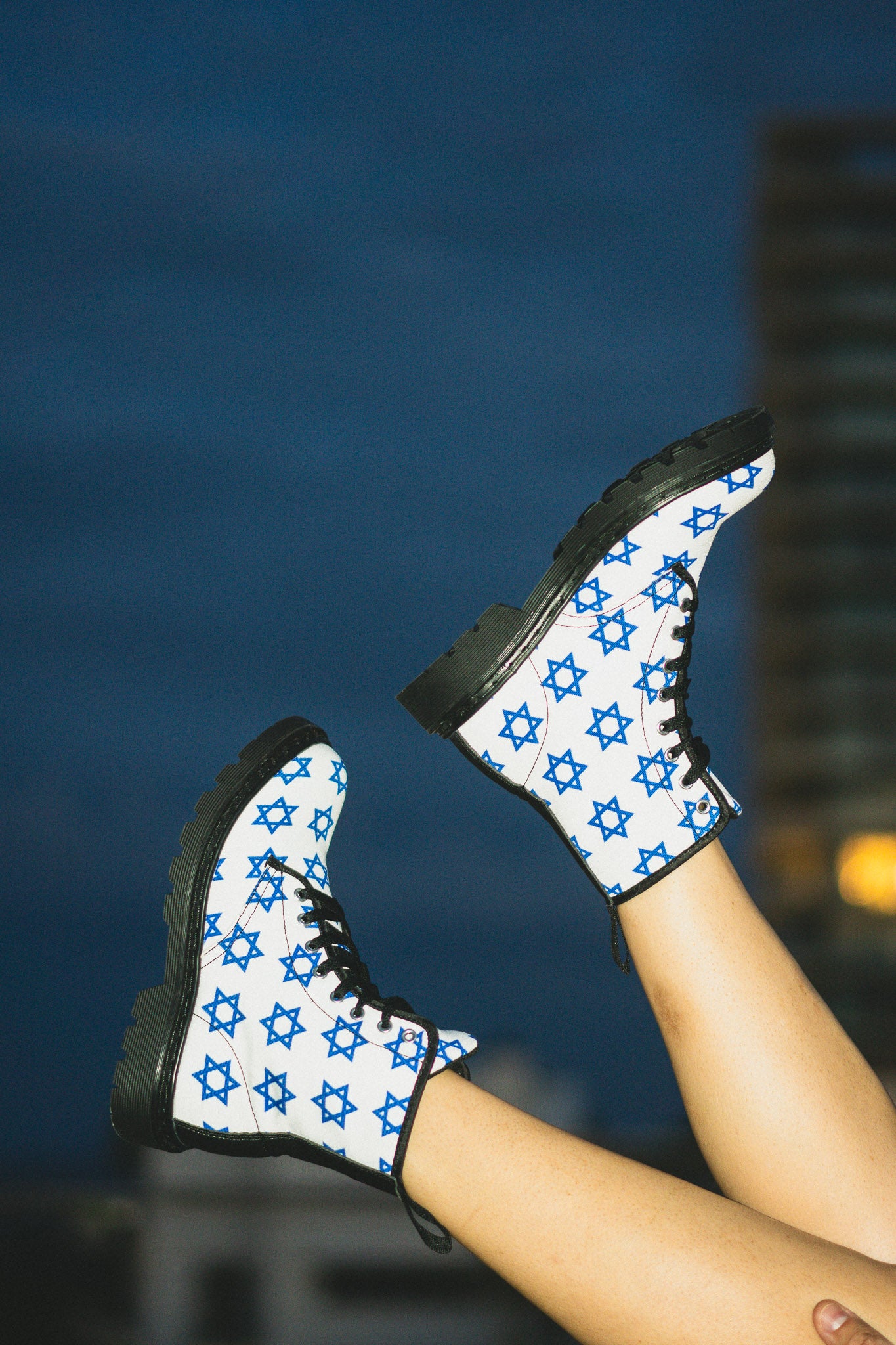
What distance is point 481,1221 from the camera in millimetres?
1099

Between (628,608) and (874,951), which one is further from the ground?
(628,608)

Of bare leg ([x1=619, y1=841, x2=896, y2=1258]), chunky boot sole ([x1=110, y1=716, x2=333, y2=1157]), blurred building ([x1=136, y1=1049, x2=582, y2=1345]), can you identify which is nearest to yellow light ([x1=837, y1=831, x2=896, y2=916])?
blurred building ([x1=136, y1=1049, x2=582, y2=1345])

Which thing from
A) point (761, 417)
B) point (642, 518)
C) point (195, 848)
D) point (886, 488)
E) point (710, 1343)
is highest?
point (886, 488)

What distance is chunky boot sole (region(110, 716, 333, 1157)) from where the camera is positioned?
1368mm

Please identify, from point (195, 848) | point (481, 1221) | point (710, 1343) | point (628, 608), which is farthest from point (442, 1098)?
point (628, 608)

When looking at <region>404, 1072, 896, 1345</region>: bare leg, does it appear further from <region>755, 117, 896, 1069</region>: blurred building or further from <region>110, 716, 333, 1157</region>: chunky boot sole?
<region>755, 117, 896, 1069</region>: blurred building

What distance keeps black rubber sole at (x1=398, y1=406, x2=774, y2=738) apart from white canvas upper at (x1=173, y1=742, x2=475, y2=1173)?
0.87 feet

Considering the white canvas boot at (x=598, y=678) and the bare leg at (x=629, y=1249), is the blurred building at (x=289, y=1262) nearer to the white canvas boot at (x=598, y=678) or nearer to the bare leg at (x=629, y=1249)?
the white canvas boot at (x=598, y=678)

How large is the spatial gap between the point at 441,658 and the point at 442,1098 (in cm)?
52

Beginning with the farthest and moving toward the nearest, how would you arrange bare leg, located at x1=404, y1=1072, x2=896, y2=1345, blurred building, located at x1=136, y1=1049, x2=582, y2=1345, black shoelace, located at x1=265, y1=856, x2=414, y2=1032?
blurred building, located at x1=136, y1=1049, x2=582, y2=1345 → black shoelace, located at x1=265, y1=856, x2=414, y2=1032 → bare leg, located at x1=404, y1=1072, x2=896, y2=1345

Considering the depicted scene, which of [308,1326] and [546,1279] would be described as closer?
[546,1279]

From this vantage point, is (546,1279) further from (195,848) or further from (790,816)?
(790,816)

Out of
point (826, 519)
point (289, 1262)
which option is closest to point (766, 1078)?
point (289, 1262)

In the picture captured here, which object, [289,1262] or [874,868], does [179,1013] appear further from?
[874,868]
